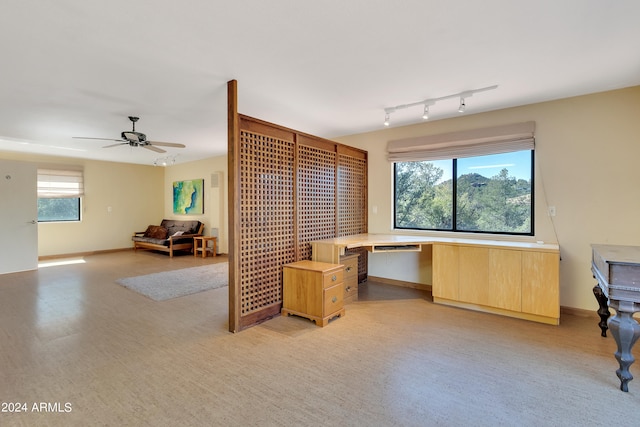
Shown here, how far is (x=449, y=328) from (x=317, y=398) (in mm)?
1762

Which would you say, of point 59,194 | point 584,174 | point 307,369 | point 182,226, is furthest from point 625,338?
point 59,194

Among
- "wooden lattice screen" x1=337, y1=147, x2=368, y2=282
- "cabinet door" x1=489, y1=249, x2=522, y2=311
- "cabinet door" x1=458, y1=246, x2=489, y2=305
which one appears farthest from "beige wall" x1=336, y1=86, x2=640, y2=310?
"wooden lattice screen" x1=337, y1=147, x2=368, y2=282

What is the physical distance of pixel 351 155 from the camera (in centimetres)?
474

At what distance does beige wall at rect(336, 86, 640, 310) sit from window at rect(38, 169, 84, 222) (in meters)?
8.82

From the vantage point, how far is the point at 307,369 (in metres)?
2.30

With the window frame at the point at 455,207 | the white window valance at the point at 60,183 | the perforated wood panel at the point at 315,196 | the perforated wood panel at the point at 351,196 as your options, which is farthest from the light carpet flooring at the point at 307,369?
the white window valance at the point at 60,183

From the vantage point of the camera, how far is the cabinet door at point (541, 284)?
307cm

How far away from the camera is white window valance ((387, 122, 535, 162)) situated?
12.2ft

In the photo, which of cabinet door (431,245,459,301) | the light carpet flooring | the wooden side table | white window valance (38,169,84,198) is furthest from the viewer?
the wooden side table

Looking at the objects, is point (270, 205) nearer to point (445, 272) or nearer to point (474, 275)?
point (445, 272)

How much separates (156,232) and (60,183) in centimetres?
239

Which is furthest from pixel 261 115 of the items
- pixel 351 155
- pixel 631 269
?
pixel 631 269

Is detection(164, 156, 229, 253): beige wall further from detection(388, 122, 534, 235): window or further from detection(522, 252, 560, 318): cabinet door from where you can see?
detection(522, 252, 560, 318): cabinet door

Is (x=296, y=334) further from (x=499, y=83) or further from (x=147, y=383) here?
(x=499, y=83)
